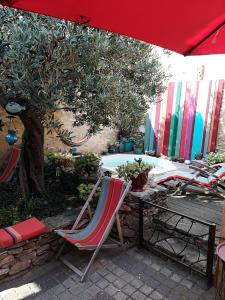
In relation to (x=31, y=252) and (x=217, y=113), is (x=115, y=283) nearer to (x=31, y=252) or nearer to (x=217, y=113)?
(x=31, y=252)

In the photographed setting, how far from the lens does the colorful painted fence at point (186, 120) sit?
29.5 feet

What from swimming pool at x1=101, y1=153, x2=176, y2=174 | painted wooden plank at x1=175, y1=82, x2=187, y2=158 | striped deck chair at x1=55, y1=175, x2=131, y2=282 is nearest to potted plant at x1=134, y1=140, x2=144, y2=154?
swimming pool at x1=101, y1=153, x2=176, y2=174

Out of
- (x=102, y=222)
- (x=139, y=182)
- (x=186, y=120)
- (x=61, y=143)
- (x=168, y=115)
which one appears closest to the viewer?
(x=102, y=222)

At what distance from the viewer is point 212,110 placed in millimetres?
8969

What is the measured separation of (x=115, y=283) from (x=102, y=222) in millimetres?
881

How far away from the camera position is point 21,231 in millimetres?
3498

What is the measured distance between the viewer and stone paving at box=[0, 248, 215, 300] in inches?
123

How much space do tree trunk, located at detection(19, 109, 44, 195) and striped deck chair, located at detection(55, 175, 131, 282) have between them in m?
1.23

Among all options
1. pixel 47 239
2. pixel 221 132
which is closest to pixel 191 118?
pixel 221 132

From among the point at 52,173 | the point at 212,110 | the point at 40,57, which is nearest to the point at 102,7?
the point at 40,57

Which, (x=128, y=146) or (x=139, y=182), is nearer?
(x=139, y=182)

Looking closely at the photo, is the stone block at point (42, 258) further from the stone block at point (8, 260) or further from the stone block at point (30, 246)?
the stone block at point (8, 260)

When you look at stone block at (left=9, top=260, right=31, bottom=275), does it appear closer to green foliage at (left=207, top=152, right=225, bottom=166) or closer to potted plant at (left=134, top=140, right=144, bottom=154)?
green foliage at (left=207, top=152, right=225, bottom=166)

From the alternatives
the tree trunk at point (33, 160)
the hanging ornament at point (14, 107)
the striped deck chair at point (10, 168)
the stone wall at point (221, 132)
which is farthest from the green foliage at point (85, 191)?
the stone wall at point (221, 132)
